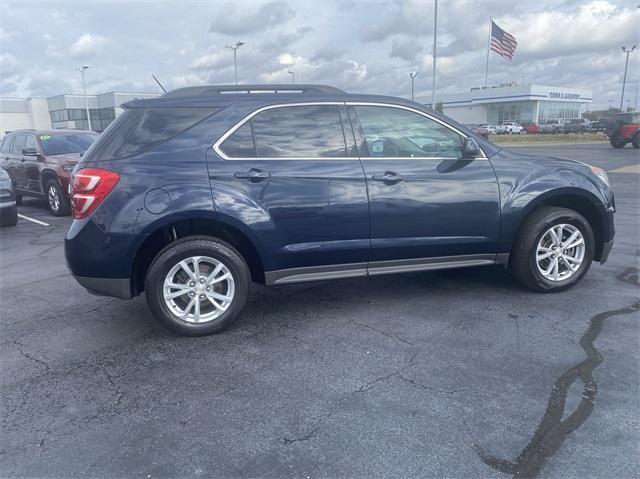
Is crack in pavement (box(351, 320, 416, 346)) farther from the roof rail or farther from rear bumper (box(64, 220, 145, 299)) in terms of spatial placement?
the roof rail

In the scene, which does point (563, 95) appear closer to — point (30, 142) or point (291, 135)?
point (30, 142)

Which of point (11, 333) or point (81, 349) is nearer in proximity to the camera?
point (81, 349)

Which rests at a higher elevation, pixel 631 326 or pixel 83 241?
pixel 83 241

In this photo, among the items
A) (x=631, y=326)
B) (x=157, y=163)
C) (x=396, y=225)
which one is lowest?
(x=631, y=326)

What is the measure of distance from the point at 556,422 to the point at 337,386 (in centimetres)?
123

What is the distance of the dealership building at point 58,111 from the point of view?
64200 millimetres

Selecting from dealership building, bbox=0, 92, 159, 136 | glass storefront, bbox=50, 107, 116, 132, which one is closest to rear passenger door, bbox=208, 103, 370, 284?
dealership building, bbox=0, 92, 159, 136

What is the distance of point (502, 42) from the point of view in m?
34.9

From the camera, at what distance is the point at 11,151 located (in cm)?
1075

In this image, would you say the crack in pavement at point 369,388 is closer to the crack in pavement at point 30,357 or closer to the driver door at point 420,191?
the driver door at point 420,191

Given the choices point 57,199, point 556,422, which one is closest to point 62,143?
point 57,199

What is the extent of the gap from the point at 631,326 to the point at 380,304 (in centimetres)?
197

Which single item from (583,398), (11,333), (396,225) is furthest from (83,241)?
(583,398)

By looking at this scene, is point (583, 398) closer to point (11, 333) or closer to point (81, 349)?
point (81, 349)
